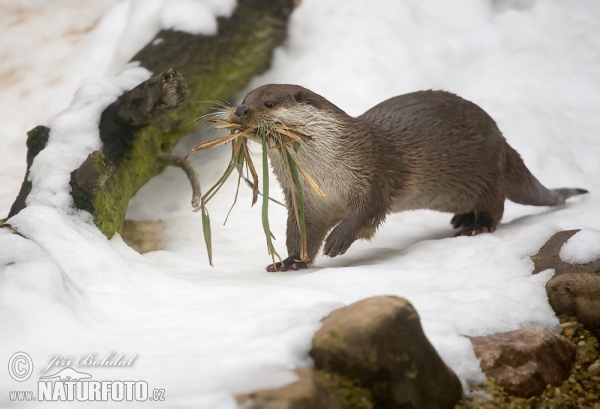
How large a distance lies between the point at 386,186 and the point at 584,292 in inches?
48.4

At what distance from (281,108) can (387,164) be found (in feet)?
2.14

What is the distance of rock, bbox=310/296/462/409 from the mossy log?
5.51 ft

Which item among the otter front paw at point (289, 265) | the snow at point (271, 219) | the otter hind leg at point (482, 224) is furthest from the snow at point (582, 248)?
the otter front paw at point (289, 265)

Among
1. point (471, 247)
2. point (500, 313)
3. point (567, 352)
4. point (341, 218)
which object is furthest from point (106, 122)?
point (567, 352)

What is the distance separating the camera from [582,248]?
9.42 feet

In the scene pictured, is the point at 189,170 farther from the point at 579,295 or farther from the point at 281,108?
the point at 579,295

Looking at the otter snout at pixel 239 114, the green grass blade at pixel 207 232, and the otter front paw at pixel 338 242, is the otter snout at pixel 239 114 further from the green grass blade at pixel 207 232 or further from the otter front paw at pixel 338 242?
the otter front paw at pixel 338 242

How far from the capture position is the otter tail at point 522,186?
13.2 ft

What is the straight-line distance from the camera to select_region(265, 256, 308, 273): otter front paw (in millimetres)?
3408

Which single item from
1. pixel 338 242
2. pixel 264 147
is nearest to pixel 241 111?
pixel 264 147

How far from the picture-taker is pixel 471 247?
3379mm

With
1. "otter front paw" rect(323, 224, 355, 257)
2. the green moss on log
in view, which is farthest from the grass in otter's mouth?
the green moss on log

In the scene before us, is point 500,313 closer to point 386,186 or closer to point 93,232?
point 386,186
